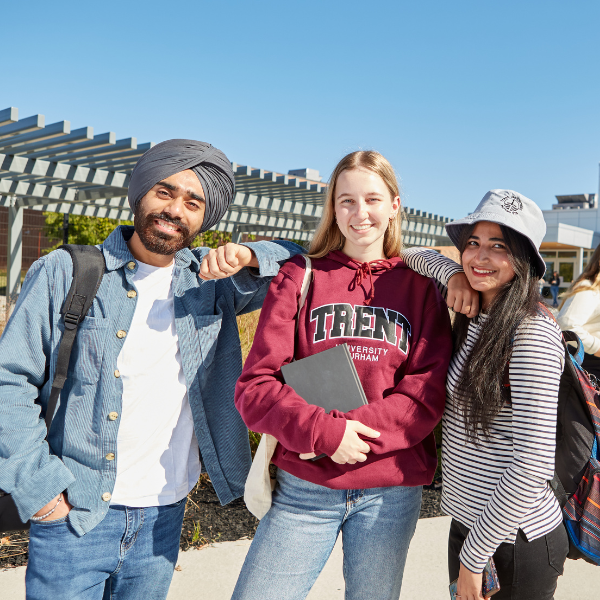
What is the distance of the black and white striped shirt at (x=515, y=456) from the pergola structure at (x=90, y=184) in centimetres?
308

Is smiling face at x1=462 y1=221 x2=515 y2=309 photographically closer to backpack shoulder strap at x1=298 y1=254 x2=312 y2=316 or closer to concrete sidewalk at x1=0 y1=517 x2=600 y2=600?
backpack shoulder strap at x1=298 y1=254 x2=312 y2=316

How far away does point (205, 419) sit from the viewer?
7.11 feet

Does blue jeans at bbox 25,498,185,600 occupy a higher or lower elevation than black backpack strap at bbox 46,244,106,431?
lower

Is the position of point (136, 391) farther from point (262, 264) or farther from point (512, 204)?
point (512, 204)

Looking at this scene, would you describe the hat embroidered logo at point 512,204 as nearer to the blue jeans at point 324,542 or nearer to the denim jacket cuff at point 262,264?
the denim jacket cuff at point 262,264

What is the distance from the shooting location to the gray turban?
86.4 inches

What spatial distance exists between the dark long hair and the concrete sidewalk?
2056 mm

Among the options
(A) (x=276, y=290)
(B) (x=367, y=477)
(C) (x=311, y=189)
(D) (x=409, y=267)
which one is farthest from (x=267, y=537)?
(C) (x=311, y=189)

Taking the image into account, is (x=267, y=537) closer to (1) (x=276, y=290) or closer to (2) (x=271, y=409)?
(2) (x=271, y=409)

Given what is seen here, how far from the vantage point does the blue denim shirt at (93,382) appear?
6.14 feet

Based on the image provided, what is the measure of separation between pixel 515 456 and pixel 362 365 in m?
0.59

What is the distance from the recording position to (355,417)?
6.16 feet

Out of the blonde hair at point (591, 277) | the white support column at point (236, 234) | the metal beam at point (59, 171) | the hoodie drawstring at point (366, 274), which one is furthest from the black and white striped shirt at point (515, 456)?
the white support column at point (236, 234)

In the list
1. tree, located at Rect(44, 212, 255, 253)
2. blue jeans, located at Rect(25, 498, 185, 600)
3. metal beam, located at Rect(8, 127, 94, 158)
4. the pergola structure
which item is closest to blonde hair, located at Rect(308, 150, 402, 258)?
blue jeans, located at Rect(25, 498, 185, 600)
